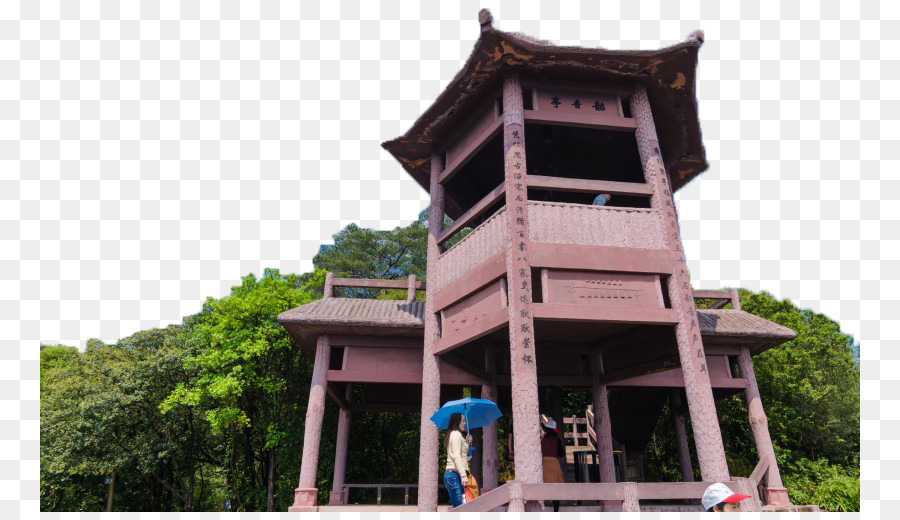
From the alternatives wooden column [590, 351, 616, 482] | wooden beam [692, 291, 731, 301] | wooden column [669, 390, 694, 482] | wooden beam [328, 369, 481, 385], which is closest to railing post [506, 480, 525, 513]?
wooden beam [328, 369, 481, 385]

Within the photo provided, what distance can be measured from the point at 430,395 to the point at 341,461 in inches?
185

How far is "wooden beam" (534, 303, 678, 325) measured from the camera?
27.1 feet

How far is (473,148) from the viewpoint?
10.7m

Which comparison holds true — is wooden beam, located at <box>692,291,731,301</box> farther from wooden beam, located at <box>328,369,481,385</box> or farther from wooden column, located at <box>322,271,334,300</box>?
wooden column, located at <box>322,271,334,300</box>

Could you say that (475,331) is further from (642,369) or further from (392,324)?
(642,369)

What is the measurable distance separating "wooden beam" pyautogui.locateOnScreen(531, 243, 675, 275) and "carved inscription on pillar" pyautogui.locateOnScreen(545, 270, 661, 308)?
0.46 ft

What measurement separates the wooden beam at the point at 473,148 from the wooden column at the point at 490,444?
13.6 ft

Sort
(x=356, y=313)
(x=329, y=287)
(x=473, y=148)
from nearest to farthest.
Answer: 1. (x=473, y=148)
2. (x=356, y=313)
3. (x=329, y=287)

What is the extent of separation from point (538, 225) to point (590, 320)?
1870mm

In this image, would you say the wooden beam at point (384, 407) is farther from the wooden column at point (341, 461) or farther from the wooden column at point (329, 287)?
the wooden column at point (329, 287)

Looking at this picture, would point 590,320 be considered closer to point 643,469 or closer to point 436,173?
point 436,173

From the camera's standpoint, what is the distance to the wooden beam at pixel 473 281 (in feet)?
29.1

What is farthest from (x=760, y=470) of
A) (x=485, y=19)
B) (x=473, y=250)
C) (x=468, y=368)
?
(x=485, y=19)

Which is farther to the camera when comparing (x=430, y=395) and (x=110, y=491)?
(x=110, y=491)
